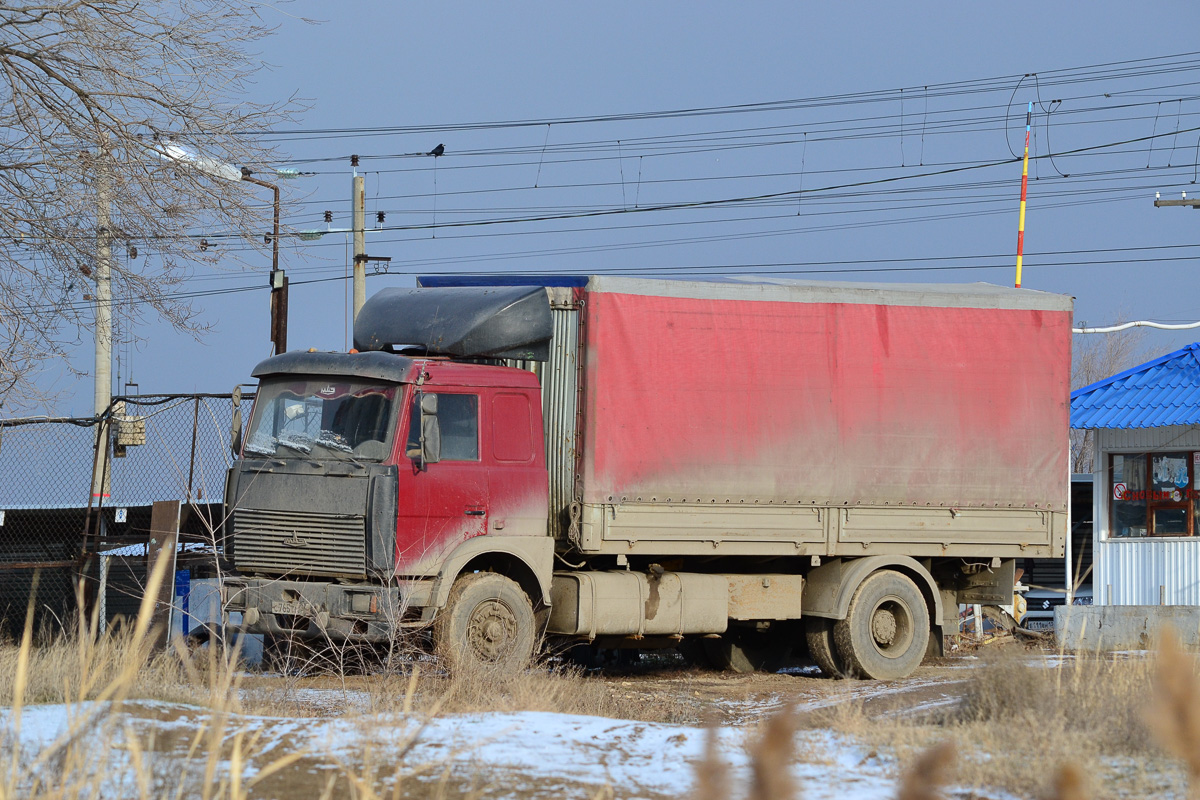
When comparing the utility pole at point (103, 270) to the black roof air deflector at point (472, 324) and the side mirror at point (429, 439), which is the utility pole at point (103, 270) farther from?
the side mirror at point (429, 439)

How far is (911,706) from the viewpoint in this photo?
9117mm

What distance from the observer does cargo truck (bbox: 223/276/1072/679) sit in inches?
407

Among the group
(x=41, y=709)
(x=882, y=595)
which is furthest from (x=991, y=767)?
(x=882, y=595)

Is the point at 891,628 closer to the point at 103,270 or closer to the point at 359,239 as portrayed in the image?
the point at 103,270

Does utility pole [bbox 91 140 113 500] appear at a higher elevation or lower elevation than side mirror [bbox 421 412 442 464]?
higher

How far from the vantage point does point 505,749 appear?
5.90 metres

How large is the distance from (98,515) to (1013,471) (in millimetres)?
9654

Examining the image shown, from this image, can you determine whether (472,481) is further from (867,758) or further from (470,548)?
(867,758)

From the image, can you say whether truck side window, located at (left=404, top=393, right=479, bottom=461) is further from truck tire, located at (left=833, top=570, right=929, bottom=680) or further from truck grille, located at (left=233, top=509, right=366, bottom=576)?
truck tire, located at (left=833, top=570, right=929, bottom=680)

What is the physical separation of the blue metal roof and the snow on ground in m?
12.2

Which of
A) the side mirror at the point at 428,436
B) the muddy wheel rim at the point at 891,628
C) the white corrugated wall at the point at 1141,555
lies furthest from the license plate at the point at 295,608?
the white corrugated wall at the point at 1141,555

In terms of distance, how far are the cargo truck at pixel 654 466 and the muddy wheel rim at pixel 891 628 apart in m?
0.03

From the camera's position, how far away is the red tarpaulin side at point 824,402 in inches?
433

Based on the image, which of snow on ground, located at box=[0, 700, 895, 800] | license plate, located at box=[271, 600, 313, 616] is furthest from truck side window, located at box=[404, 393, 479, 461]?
snow on ground, located at box=[0, 700, 895, 800]
